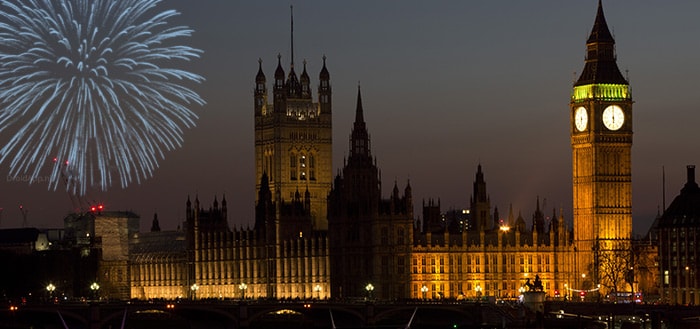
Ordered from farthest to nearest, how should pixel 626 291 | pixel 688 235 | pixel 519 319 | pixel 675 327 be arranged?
pixel 626 291 < pixel 688 235 < pixel 519 319 < pixel 675 327

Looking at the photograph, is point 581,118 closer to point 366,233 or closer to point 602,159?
point 602,159

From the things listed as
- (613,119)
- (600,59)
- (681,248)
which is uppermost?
(600,59)

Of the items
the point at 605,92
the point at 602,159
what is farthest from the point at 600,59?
the point at 602,159

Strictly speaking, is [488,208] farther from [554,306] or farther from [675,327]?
[675,327]

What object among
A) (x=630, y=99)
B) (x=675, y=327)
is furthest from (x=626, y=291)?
(x=675, y=327)

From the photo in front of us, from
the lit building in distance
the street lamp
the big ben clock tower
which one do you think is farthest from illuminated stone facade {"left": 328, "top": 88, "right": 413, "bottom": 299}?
the lit building in distance

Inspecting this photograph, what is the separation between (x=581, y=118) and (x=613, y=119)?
2.98 m

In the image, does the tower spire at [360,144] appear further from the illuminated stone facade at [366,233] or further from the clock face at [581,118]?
the clock face at [581,118]

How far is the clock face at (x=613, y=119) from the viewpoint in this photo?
613ft

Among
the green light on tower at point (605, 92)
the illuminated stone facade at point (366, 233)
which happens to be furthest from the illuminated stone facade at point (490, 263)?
the green light on tower at point (605, 92)

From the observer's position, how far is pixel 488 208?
19250 cm

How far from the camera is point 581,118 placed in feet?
616

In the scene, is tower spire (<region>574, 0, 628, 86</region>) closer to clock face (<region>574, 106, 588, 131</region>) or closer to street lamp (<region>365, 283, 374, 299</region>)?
clock face (<region>574, 106, 588, 131</region>)

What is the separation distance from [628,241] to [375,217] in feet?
76.3
